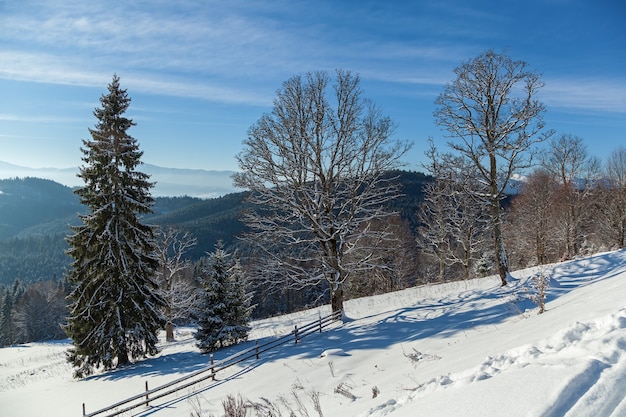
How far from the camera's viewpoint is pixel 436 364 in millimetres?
7789

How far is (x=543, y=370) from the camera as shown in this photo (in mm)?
4020

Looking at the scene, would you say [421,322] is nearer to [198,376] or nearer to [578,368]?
[198,376]

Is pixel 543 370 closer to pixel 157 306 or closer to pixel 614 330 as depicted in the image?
pixel 614 330

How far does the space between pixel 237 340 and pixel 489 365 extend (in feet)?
56.7

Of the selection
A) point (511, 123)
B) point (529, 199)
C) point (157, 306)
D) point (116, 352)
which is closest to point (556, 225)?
point (529, 199)

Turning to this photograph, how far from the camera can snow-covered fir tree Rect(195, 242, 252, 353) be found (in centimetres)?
1959

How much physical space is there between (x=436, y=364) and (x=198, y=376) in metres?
10.2

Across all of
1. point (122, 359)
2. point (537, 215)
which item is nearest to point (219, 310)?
point (122, 359)

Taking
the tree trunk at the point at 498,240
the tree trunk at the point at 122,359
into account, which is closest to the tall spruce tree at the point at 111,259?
the tree trunk at the point at 122,359

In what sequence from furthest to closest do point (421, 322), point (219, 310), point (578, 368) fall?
point (219, 310)
point (421, 322)
point (578, 368)

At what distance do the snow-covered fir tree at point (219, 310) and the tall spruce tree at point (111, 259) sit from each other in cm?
216

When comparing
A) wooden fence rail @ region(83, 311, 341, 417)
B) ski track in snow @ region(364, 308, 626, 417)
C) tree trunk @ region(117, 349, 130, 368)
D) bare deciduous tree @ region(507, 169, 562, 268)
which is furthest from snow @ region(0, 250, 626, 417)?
bare deciduous tree @ region(507, 169, 562, 268)

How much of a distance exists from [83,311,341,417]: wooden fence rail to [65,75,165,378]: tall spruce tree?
4807 mm

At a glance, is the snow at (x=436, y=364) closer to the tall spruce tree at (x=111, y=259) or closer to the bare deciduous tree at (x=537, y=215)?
the tall spruce tree at (x=111, y=259)
